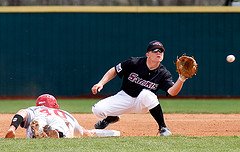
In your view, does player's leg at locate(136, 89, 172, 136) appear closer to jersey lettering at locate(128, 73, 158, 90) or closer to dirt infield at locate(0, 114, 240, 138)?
jersey lettering at locate(128, 73, 158, 90)

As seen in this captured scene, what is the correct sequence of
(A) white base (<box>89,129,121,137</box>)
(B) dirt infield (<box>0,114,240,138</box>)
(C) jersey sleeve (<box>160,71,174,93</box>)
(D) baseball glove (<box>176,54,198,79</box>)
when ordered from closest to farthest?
(D) baseball glove (<box>176,54,198,79</box>)
(A) white base (<box>89,129,121,137</box>)
(C) jersey sleeve (<box>160,71,174,93</box>)
(B) dirt infield (<box>0,114,240,138</box>)

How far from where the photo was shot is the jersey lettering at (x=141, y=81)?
29.3 feet

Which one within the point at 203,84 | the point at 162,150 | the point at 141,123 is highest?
the point at 162,150

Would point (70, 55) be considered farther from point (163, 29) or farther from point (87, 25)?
point (163, 29)

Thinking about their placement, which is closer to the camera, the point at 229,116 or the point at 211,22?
the point at 229,116

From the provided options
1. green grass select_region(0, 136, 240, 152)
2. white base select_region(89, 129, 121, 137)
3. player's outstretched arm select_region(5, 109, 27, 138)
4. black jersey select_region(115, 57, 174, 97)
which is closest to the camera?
green grass select_region(0, 136, 240, 152)

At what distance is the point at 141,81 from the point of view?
8.99 m

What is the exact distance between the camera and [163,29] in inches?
734

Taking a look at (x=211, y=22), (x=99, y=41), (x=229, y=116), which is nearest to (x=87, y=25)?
(x=99, y=41)

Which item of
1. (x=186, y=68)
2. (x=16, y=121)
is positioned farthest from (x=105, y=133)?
(x=16, y=121)

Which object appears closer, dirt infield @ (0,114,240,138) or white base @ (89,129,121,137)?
white base @ (89,129,121,137)

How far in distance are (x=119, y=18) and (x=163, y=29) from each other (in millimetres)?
1116

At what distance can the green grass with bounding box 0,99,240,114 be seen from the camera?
47.1 ft

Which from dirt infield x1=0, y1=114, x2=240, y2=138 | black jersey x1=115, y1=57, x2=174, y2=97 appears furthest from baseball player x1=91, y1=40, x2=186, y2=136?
dirt infield x1=0, y1=114, x2=240, y2=138
